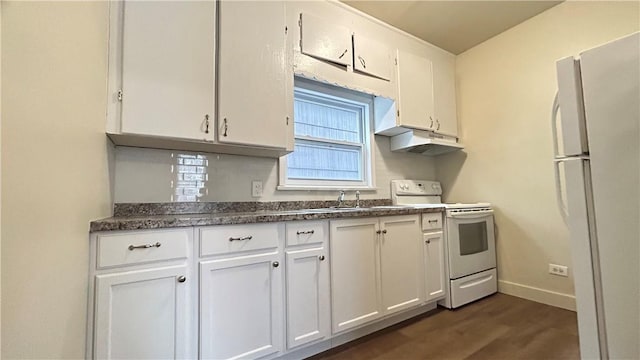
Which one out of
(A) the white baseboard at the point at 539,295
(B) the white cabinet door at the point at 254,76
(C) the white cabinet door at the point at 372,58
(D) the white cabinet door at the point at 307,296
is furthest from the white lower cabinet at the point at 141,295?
(A) the white baseboard at the point at 539,295

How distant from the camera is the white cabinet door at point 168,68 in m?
1.55

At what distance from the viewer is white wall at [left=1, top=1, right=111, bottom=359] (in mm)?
679


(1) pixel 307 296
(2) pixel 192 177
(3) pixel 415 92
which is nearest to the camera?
(1) pixel 307 296

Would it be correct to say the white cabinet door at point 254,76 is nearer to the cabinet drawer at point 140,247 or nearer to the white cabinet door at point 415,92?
the cabinet drawer at point 140,247

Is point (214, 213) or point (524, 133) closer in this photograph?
point (214, 213)

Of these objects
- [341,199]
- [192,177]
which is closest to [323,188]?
[341,199]

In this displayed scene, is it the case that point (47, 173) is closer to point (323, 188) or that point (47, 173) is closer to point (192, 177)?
point (192, 177)

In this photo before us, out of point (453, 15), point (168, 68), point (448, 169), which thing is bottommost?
point (448, 169)

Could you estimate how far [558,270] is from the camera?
261 cm

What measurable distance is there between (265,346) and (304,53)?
6.92ft

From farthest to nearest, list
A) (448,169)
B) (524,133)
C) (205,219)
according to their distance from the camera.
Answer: (448,169) → (524,133) → (205,219)

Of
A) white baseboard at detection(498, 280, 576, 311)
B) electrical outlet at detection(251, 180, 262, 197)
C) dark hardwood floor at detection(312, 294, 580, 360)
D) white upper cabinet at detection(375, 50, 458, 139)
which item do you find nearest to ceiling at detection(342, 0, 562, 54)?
white upper cabinet at detection(375, 50, 458, 139)

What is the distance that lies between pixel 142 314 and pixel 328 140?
2017mm

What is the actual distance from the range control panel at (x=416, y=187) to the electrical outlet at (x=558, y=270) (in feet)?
4.21
